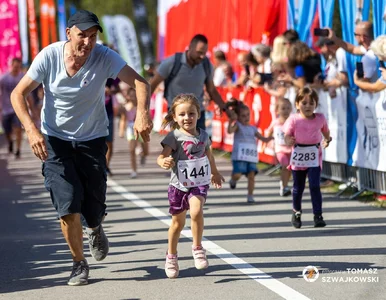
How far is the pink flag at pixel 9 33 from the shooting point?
3809 cm

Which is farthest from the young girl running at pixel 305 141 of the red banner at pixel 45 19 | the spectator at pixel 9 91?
the red banner at pixel 45 19

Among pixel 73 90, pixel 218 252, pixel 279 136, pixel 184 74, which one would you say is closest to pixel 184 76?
pixel 184 74

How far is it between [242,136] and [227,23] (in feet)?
34.1

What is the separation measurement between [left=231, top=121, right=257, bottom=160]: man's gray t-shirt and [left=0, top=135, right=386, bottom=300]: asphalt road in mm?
620

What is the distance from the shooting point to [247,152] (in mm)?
14133

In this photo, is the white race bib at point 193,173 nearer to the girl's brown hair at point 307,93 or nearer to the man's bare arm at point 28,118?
the man's bare arm at point 28,118

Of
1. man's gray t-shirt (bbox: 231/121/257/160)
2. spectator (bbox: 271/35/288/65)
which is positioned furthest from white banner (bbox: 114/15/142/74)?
man's gray t-shirt (bbox: 231/121/257/160)

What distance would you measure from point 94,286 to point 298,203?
11.6ft

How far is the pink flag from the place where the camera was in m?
38.1

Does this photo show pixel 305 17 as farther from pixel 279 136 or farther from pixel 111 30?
pixel 111 30

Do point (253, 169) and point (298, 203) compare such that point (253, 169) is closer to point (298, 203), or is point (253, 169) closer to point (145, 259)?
point (298, 203)

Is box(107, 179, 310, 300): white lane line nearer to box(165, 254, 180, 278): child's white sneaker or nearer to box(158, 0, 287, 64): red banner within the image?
box(165, 254, 180, 278): child's white sneaker

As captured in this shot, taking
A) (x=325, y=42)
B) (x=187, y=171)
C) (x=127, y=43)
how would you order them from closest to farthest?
(x=187, y=171), (x=325, y=42), (x=127, y=43)

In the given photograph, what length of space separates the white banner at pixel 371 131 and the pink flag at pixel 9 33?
25.6 meters
